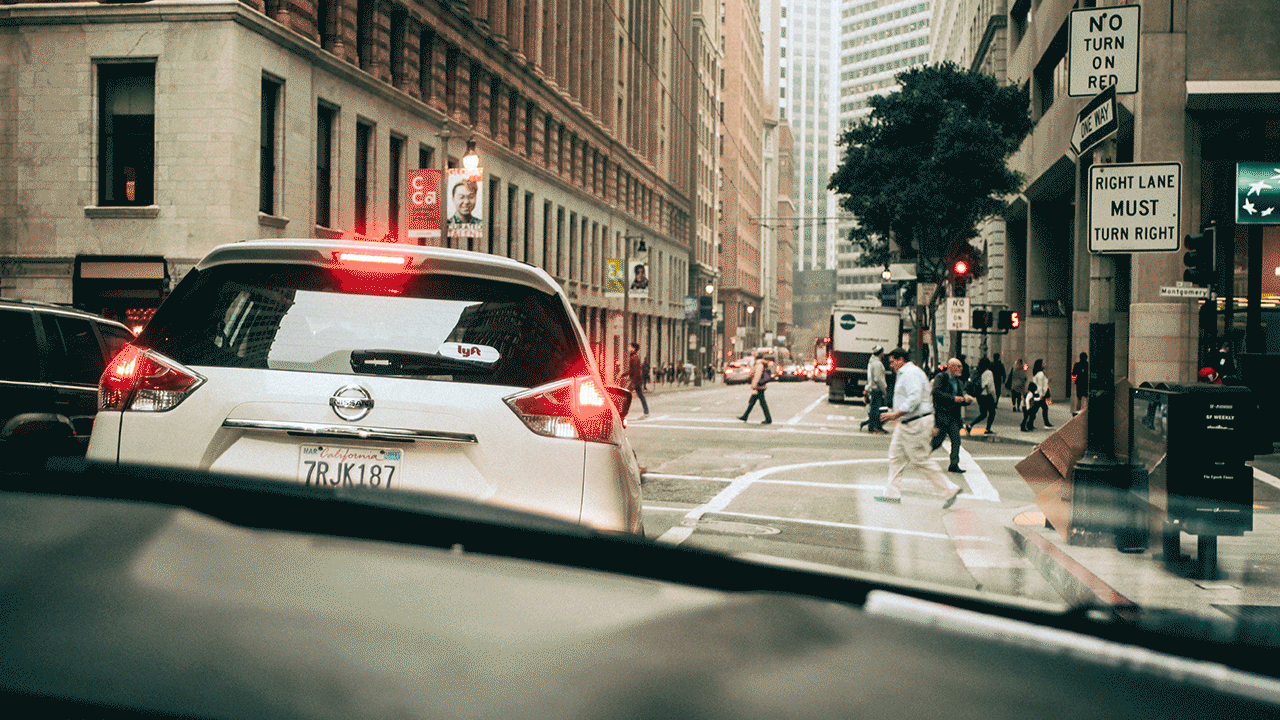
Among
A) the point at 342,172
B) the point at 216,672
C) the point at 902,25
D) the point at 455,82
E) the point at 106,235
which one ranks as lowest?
the point at 216,672

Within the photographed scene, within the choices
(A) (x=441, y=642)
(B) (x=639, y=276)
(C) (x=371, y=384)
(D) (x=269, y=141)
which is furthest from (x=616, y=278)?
(A) (x=441, y=642)

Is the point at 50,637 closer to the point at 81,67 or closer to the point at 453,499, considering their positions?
the point at 453,499

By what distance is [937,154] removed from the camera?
3688 cm

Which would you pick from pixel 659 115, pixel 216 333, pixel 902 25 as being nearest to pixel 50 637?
pixel 216 333

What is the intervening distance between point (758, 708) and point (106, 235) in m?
26.2

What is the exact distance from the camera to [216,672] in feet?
3.68

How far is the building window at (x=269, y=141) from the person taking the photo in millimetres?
Result: 25266

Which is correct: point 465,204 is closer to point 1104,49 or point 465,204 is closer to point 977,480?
point 977,480

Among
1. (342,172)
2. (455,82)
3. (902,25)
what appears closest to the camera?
(342,172)

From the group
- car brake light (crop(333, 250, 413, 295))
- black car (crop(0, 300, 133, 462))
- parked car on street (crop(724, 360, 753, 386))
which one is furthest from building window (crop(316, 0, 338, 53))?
parked car on street (crop(724, 360, 753, 386))

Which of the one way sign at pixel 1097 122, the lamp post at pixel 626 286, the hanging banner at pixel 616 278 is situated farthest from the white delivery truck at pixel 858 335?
the one way sign at pixel 1097 122

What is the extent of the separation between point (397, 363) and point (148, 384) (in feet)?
2.74

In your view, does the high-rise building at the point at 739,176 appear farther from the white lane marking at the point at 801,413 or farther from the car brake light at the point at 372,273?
the car brake light at the point at 372,273

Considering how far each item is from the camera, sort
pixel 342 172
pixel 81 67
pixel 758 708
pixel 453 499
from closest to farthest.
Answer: pixel 758 708, pixel 453 499, pixel 81 67, pixel 342 172
